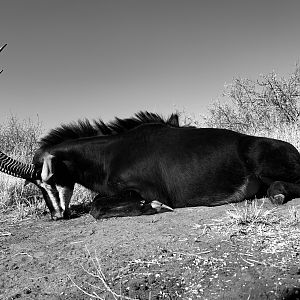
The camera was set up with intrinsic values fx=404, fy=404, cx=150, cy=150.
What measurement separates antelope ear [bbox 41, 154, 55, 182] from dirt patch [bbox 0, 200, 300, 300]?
103 cm

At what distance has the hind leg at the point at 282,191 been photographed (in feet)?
14.2

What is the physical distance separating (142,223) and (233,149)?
1490 mm

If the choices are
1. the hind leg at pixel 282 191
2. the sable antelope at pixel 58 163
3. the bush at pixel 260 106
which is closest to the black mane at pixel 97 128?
the sable antelope at pixel 58 163

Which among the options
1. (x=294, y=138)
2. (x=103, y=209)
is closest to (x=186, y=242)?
(x=103, y=209)

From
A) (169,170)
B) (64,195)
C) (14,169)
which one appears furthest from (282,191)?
(14,169)

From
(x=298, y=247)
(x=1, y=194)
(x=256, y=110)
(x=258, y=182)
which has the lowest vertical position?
(x=298, y=247)

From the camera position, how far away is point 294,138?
7730 mm

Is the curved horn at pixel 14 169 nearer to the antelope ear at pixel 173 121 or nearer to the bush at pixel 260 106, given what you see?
the antelope ear at pixel 173 121

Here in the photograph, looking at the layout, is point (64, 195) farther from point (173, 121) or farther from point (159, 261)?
point (159, 261)

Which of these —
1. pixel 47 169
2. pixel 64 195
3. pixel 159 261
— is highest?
pixel 47 169

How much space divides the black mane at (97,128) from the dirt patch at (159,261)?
5.87 ft

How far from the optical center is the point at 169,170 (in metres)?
4.88

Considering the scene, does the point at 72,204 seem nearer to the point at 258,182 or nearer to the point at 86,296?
the point at 258,182

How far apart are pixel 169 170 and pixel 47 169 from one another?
1.51m
